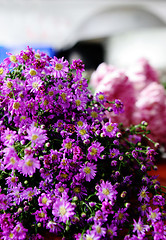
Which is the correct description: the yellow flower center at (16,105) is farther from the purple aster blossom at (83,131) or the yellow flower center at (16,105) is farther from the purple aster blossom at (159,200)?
the purple aster blossom at (159,200)

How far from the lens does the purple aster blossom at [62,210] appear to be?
293 millimetres

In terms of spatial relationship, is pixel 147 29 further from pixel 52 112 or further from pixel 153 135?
pixel 52 112

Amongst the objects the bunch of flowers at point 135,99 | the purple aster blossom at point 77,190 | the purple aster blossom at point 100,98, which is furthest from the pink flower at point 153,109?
the purple aster blossom at point 77,190

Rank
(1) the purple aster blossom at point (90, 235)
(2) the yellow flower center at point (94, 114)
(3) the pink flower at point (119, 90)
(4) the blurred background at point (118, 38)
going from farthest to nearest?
1. (4) the blurred background at point (118, 38)
2. (3) the pink flower at point (119, 90)
3. (2) the yellow flower center at point (94, 114)
4. (1) the purple aster blossom at point (90, 235)

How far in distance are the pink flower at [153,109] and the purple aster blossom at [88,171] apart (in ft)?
0.87

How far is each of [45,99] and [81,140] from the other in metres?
0.07

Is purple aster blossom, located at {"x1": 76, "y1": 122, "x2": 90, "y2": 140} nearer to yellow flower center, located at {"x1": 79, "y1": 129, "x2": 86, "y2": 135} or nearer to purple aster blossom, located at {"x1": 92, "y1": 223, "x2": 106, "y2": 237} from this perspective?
yellow flower center, located at {"x1": 79, "y1": 129, "x2": 86, "y2": 135}

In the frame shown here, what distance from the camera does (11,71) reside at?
39cm

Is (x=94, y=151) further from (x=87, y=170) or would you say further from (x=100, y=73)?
(x=100, y=73)

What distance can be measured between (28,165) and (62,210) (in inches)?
2.3

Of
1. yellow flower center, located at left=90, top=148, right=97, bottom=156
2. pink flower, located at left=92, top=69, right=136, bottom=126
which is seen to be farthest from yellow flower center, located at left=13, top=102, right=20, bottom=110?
pink flower, located at left=92, top=69, right=136, bottom=126

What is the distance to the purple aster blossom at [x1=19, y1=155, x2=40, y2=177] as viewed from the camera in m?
0.30

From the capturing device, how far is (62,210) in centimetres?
30

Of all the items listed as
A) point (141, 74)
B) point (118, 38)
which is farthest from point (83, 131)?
point (118, 38)
